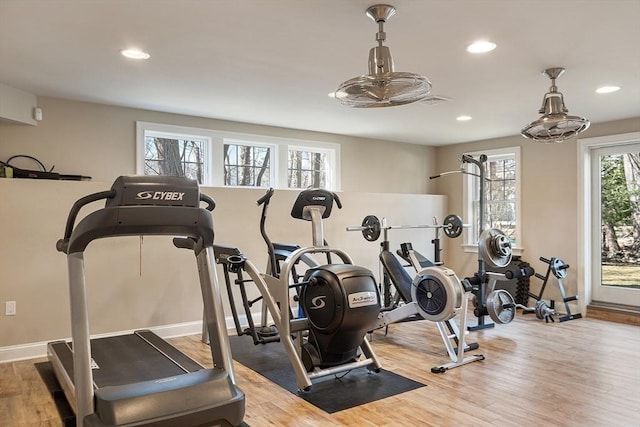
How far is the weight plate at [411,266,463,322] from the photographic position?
3.82 metres

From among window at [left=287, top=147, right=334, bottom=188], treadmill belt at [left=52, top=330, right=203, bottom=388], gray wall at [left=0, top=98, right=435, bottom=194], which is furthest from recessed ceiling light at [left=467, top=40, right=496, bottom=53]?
window at [left=287, top=147, right=334, bottom=188]

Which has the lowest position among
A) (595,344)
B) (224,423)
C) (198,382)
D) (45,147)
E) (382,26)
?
(595,344)

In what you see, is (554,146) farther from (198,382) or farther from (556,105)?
(198,382)

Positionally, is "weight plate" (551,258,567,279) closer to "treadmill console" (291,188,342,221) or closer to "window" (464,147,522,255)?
"window" (464,147,522,255)

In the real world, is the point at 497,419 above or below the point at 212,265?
below

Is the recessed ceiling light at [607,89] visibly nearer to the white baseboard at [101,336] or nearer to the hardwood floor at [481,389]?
the hardwood floor at [481,389]

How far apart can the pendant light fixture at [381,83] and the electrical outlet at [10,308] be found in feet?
11.2

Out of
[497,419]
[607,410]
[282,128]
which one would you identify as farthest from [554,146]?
[497,419]

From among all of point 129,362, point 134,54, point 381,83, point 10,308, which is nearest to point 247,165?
point 134,54

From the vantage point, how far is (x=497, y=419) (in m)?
2.93

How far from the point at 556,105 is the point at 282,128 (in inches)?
133

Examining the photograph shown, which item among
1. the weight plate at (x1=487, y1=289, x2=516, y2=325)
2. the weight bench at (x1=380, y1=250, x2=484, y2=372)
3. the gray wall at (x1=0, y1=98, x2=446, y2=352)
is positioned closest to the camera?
the weight bench at (x1=380, y1=250, x2=484, y2=372)

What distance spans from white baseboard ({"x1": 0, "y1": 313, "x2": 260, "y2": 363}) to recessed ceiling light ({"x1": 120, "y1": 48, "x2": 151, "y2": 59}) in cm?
260

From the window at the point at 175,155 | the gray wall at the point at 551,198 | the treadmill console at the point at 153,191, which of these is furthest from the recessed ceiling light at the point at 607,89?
the window at the point at 175,155
